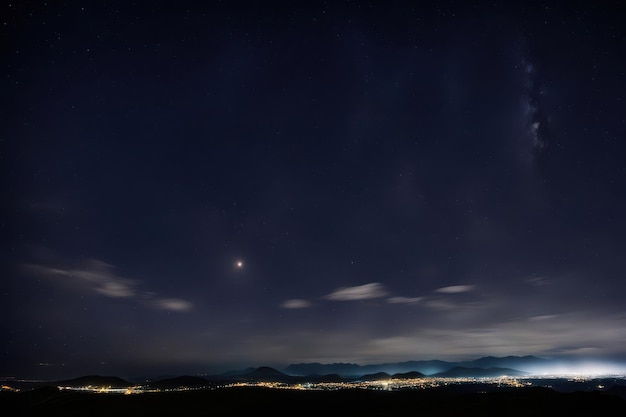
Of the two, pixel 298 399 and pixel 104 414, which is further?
pixel 298 399

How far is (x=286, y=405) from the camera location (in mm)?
126438

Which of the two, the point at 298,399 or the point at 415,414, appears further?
the point at 298,399

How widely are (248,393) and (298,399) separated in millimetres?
21549

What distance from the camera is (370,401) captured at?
14312cm

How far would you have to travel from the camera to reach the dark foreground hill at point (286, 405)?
9081 centimetres

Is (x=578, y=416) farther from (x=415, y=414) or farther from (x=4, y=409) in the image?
(x=4, y=409)

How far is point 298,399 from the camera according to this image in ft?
464

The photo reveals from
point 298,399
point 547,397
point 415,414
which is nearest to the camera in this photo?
point 415,414

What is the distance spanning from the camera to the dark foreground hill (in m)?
90.8

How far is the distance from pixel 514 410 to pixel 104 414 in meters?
111

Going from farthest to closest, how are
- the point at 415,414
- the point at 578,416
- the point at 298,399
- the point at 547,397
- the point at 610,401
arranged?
1. the point at 298,399
2. the point at 547,397
3. the point at 610,401
4. the point at 415,414
5. the point at 578,416

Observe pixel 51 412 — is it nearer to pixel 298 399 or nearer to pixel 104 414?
pixel 104 414

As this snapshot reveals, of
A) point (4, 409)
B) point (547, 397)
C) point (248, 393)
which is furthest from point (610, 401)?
point (4, 409)

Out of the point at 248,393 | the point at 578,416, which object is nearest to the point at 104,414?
the point at 248,393
